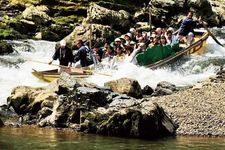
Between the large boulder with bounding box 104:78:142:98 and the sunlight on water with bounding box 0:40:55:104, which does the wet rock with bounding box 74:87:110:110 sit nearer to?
the large boulder with bounding box 104:78:142:98

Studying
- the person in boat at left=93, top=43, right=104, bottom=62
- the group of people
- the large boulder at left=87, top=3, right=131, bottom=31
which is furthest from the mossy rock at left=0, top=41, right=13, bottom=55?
the person in boat at left=93, top=43, right=104, bottom=62

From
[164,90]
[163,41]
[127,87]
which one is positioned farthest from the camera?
[163,41]

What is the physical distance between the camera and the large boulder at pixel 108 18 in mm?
34719

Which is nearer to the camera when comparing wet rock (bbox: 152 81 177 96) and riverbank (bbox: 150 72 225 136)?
riverbank (bbox: 150 72 225 136)

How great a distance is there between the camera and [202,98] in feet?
50.1

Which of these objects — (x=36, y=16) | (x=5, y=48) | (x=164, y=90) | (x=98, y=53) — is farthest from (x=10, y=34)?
(x=164, y=90)

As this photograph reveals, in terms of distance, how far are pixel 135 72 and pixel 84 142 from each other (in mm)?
12550

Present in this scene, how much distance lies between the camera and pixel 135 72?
24281mm

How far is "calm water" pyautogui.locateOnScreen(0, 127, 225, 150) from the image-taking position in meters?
11.4

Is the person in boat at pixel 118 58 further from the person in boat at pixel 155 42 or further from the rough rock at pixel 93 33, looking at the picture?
the rough rock at pixel 93 33

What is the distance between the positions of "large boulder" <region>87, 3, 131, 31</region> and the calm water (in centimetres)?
2200

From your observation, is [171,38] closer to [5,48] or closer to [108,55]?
[108,55]

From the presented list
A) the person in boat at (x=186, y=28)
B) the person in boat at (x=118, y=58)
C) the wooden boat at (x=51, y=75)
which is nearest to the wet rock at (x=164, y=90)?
the wooden boat at (x=51, y=75)

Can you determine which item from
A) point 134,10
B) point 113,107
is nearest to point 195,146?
point 113,107
